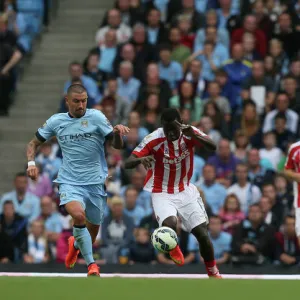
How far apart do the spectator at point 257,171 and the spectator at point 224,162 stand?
31 cm

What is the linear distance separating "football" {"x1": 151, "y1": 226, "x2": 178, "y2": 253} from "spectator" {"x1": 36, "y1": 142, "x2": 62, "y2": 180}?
6.29 meters

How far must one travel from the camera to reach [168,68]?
2059 cm

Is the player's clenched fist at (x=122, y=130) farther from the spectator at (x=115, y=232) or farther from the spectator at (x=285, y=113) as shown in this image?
the spectator at (x=285, y=113)

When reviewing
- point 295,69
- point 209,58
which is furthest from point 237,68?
point 295,69

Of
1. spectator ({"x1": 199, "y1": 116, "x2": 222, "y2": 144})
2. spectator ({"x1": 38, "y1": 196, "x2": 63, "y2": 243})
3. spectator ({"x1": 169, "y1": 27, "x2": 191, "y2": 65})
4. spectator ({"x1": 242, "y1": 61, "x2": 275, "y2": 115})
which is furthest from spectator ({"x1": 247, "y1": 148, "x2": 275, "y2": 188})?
spectator ({"x1": 38, "y1": 196, "x2": 63, "y2": 243})

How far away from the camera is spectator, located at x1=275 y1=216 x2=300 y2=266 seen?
56.3 ft

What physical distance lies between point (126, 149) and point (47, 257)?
250 cm

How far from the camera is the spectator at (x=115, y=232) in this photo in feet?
58.4

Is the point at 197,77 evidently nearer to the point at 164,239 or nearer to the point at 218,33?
the point at 218,33

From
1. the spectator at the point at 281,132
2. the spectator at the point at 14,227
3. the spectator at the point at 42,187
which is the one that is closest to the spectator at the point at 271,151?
the spectator at the point at 281,132

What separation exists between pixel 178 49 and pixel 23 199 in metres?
4.03

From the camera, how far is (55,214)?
18516 millimetres

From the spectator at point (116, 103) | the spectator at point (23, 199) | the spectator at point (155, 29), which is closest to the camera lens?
the spectator at point (23, 199)

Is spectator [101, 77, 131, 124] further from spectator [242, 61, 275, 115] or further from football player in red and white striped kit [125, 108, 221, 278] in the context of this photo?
football player in red and white striped kit [125, 108, 221, 278]
